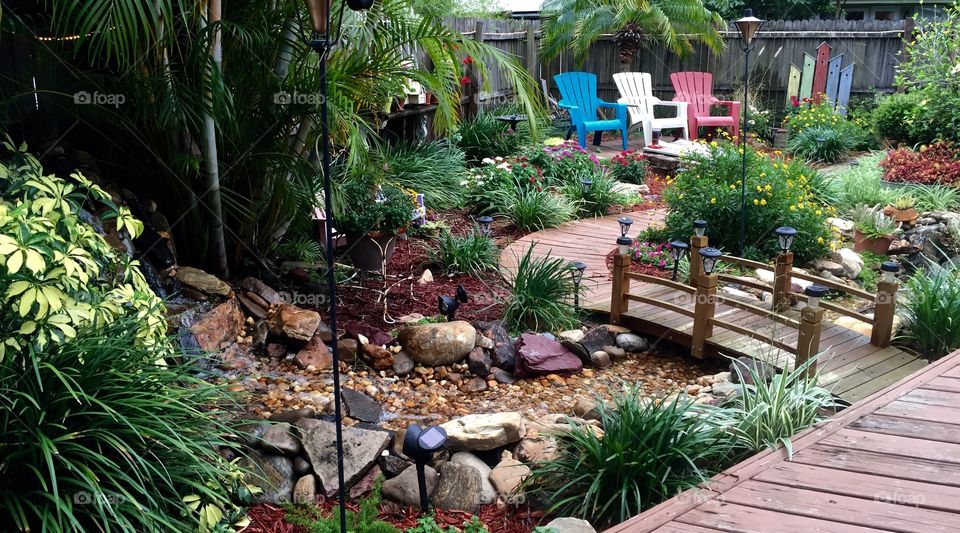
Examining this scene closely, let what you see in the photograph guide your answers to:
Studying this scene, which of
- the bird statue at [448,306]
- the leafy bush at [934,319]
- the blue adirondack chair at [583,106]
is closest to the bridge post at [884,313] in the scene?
the leafy bush at [934,319]

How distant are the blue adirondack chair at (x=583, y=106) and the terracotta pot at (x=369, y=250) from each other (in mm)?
5202

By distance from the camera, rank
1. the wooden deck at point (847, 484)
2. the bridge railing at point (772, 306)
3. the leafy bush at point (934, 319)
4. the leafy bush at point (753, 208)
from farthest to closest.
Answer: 1. the leafy bush at point (753, 208)
2. the leafy bush at point (934, 319)
3. the bridge railing at point (772, 306)
4. the wooden deck at point (847, 484)

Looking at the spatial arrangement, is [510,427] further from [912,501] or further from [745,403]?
[912,501]

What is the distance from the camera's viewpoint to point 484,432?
12.1 feet

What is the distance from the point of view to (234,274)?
5414 millimetres

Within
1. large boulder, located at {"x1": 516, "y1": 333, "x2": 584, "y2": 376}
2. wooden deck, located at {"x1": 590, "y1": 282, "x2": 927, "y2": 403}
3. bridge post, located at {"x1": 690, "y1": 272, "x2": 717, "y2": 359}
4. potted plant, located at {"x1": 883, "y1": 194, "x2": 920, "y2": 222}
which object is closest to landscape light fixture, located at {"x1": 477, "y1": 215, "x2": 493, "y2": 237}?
wooden deck, located at {"x1": 590, "y1": 282, "x2": 927, "y2": 403}

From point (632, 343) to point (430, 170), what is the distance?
Result: 11.7 feet

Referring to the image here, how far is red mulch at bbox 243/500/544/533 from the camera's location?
3158 mm

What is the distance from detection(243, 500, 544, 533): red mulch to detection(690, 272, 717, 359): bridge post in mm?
2090

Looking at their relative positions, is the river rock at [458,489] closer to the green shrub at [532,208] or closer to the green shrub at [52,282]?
the green shrub at [52,282]

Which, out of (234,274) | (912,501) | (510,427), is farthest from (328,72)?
(912,501)

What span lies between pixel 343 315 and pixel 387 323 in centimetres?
30

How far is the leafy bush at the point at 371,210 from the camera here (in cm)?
614

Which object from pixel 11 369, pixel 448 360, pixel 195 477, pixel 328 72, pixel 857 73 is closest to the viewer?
pixel 11 369
